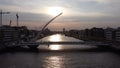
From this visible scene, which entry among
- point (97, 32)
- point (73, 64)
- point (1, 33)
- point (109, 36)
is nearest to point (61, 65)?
point (73, 64)

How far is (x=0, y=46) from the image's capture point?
3025cm

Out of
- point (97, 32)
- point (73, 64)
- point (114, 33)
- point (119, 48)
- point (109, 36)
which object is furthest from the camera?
point (97, 32)

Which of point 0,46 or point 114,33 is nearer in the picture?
point 0,46

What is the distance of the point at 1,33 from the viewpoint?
47438 millimetres

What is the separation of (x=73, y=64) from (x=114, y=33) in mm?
34726

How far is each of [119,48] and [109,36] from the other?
28.0 m

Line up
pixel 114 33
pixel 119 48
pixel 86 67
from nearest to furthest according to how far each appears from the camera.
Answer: pixel 86 67, pixel 119 48, pixel 114 33

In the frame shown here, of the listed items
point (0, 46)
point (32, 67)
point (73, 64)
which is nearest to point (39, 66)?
point (32, 67)

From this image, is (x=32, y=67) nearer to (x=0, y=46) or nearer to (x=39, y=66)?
(x=39, y=66)

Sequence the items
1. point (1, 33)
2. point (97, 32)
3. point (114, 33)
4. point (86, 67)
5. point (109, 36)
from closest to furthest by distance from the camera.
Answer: point (86, 67), point (1, 33), point (114, 33), point (109, 36), point (97, 32)

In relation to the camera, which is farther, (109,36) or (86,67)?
(109,36)

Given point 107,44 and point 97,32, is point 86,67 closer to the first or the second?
point 107,44

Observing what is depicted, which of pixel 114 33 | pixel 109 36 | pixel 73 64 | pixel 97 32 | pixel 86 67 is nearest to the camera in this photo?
pixel 86 67

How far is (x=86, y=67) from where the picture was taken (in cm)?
1855
